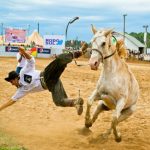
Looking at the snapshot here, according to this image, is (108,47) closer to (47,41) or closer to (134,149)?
(134,149)

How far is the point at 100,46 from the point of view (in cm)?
923

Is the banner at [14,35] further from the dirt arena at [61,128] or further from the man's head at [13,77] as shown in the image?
the man's head at [13,77]

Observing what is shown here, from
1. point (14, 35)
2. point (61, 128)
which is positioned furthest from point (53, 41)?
point (61, 128)

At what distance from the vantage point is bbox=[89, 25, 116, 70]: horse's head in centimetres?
896

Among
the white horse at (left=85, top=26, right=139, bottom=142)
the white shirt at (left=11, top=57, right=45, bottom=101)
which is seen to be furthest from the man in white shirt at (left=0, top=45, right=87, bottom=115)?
the white horse at (left=85, top=26, right=139, bottom=142)

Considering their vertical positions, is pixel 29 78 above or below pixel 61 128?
above

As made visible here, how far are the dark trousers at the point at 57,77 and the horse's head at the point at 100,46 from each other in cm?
104

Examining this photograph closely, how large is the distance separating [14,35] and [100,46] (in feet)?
189

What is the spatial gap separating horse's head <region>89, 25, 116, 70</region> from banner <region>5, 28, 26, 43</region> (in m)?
57.0

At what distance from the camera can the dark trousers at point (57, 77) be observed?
409 inches

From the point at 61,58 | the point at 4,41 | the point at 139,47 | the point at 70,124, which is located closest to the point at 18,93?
the point at 61,58

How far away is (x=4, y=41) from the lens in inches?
2709

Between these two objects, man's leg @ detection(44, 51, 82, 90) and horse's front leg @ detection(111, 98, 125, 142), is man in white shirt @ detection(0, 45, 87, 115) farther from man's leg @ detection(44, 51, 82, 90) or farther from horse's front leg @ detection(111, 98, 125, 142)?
horse's front leg @ detection(111, 98, 125, 142)

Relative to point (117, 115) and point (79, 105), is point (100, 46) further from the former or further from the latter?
point (79, 105)
